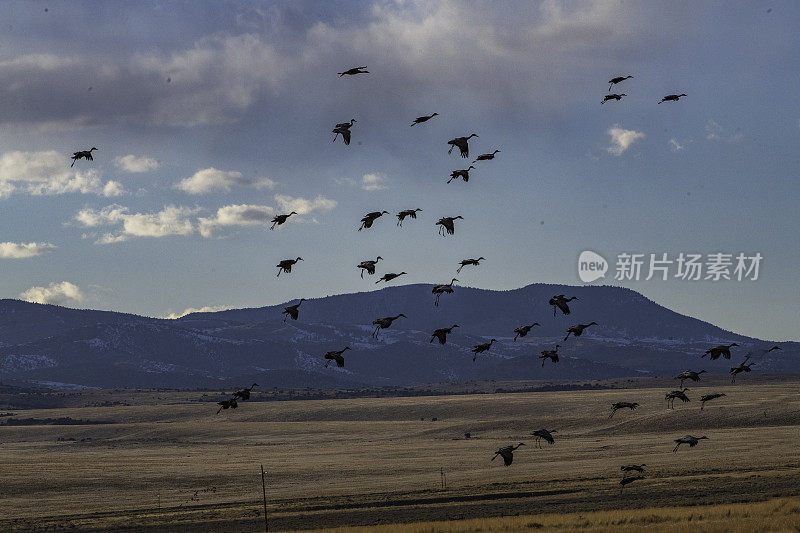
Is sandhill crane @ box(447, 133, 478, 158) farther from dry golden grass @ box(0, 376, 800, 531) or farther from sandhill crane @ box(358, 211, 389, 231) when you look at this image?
dry golden grass @ box(0, 376, 800, 531)

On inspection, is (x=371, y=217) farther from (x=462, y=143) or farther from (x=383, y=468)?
(x=383, y=468)

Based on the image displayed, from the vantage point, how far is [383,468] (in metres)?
84.4

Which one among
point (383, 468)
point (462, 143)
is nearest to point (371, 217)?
point (462, 143)

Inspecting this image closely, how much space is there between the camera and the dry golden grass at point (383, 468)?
57844 mm

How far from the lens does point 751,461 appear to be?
74.9 m

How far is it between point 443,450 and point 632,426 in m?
30.4

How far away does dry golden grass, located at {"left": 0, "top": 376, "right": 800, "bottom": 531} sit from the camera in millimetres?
57844

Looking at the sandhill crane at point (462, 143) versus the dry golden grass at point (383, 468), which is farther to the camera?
the dry golden grass at point (383, 468)

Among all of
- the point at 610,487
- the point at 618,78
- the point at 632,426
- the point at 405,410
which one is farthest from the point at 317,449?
the point at 618,78

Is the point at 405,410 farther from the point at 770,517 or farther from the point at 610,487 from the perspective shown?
the point at 770,517

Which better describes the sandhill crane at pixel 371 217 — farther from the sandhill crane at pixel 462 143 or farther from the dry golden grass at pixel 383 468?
the dry golden grass at pixel 383 468

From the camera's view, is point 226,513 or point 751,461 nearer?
point 226,513

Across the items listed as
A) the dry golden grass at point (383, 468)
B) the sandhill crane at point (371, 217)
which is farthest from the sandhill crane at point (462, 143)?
the dry golden grass at point (383, 468)

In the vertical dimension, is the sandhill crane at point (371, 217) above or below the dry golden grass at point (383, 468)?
above
